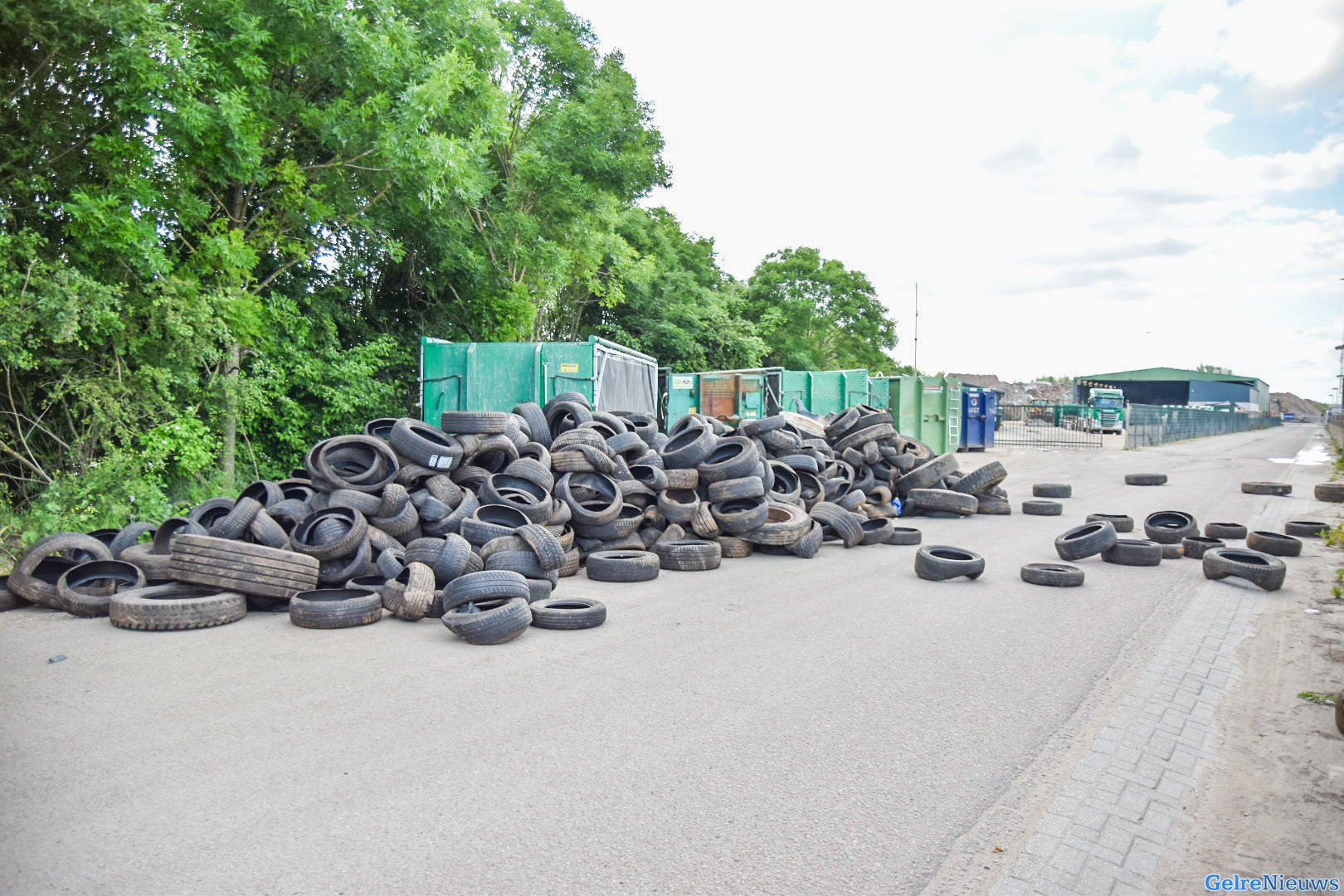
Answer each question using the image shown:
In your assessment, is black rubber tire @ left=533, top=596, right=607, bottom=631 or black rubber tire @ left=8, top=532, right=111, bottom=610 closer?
black rubber tire @ left=533, top=596, right=607, bottom=631

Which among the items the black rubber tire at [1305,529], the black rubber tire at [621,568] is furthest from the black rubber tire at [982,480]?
the black rubber tire at [621,568]

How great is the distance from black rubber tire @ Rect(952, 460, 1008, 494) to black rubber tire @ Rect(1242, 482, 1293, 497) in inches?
292

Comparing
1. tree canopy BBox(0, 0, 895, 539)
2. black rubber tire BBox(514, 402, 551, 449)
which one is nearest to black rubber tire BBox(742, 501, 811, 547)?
black rubber tire BBox(514, 402, 551, 449)

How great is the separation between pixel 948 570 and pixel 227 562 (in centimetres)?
693

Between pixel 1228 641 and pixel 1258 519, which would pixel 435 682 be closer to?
pixel 1228 641

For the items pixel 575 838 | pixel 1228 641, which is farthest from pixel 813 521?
pixel 575 838

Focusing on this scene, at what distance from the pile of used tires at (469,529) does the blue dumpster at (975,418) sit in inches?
795

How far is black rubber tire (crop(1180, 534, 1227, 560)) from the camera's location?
991 cm

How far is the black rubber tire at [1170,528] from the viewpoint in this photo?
Result: 1059 cm

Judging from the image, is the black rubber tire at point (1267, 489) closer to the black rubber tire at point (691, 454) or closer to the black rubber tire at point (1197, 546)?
the black rubber tire at point (1197, 546)

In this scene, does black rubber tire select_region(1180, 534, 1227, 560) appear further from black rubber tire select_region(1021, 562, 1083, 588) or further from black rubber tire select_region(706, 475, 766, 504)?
black rubber tire select_region(706, 475, 766, 504)

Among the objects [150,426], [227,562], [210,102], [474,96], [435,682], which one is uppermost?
[474,96]

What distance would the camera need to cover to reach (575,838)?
320cm

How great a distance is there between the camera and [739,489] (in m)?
10.1
